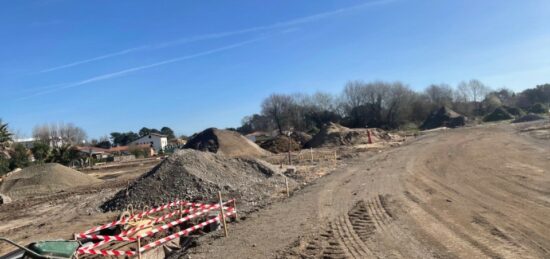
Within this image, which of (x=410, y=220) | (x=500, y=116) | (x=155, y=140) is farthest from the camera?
(x=155, y=140)

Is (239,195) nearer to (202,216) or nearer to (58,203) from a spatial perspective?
(202,216)

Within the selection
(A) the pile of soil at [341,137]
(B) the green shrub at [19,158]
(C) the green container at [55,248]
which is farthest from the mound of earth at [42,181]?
(C) the green container at [55,248]

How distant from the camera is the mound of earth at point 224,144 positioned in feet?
163

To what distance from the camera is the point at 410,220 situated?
11.1m

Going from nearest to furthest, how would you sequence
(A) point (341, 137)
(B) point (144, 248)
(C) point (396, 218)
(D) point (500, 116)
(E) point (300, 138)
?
(B) point (144, 248) < (C) point (396, 218) < (A) point (341, 137) < (E) point (300, 138) < (D) point (500, 116)

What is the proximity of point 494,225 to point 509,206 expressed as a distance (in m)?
2.32

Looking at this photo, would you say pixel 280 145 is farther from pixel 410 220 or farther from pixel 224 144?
pixel 410 220

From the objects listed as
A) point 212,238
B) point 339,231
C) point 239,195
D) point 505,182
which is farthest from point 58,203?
point 505,182

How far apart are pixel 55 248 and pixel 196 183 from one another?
46.9 ft

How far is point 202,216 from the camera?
46.8 ft

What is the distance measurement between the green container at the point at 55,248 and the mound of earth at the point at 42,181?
3005 centimetres

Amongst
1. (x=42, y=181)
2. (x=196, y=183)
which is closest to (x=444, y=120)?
(x=42, y=181)

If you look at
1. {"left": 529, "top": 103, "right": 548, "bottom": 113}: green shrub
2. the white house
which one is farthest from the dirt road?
the white house

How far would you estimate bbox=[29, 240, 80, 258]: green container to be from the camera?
586 cm
